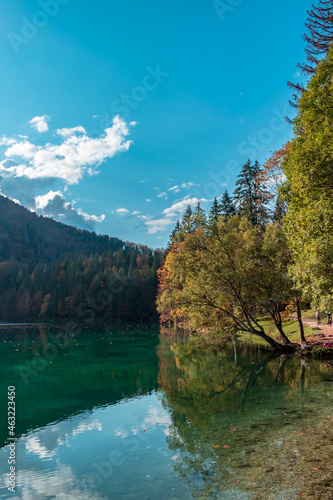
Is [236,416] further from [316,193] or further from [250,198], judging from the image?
[250,198]

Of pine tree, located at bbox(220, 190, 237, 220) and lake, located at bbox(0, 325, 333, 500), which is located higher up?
pine tree, located at bbox(220, 190, 237, 220)

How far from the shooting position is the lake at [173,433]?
25.0 ft

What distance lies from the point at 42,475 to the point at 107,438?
9.65 ft

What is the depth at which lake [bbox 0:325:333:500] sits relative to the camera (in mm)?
7609

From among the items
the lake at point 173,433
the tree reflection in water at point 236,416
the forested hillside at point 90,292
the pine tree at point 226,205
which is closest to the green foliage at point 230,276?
the tree reflection in water at point 236,416

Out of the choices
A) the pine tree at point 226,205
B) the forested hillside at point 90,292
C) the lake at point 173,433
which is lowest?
the lake at point 173,433

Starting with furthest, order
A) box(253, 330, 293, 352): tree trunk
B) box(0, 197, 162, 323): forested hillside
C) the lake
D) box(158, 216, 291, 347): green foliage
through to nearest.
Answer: box(0, 197, 162, 323): forested hillside, box(253, 330, 293, 352): tree trunk, box(158, 216, 291, 347): green foliage, the lake

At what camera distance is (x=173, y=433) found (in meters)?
11.4

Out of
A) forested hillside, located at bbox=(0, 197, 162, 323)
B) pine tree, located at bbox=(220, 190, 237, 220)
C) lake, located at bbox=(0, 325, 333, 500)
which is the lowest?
lake, located at bbox=(0, 325, 333, 500)

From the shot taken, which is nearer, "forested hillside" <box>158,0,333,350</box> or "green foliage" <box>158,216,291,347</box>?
"forested hillside" <box>158,0,333,350</box>

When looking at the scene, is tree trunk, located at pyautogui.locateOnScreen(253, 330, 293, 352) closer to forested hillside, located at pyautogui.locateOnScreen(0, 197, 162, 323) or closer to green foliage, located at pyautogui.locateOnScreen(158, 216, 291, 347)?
green foliage, located at pyautogui.locateOnScreen(158, 216, 291, 347)

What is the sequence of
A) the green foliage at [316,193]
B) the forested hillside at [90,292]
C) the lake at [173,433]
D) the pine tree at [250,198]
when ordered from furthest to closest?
the forested hillside at [90,292], the pine tree at [250,198], the green foliage at [316,193], the lake at [173,433]

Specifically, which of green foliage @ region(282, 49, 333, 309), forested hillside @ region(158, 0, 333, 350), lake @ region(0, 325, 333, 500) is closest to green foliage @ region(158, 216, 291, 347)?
forested hillside @ region(158, 0, 333, 350)

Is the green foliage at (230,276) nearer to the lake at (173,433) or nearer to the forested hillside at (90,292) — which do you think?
the lake at (173,433)
